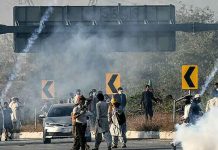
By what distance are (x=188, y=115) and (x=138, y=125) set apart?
12290 mm

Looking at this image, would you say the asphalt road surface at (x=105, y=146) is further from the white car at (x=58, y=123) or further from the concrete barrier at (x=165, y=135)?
the concrete barrier at (x=165, y=135)

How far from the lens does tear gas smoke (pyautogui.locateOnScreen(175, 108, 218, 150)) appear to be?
24889 millimetres

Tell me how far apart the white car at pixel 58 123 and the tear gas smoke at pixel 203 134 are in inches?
503

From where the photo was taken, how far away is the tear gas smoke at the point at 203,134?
24.9m

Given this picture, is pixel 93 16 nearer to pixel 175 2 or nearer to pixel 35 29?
pixel 35 29

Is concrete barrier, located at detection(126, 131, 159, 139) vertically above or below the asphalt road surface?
above

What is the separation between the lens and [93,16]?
6053 cm

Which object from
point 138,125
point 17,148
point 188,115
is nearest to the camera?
point 188,115

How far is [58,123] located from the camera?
38375 millimetres

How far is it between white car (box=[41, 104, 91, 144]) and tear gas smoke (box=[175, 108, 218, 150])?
41.9 ft

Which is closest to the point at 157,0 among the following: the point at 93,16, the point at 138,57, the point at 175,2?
the point at 175,2

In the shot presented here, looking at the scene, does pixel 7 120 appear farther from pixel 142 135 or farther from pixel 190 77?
pixel 190 77

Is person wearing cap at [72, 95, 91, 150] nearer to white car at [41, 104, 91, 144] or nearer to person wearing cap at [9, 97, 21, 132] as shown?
white car at [41, 104, 91, 144]

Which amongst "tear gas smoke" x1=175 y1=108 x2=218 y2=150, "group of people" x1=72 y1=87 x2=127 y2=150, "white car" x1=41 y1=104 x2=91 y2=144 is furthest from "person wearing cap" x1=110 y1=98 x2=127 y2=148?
"tear gas smoke" x1=175 y1=108 x2=218 y2=150
